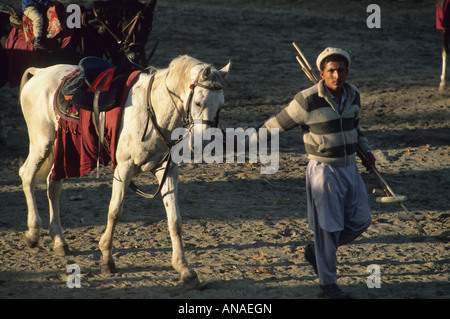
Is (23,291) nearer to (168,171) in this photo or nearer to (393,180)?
(168,171)

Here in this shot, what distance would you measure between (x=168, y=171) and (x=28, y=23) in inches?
163

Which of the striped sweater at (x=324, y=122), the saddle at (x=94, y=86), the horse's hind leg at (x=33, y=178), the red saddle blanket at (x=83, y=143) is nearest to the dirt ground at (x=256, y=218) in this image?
the horse's hind leg at (x=33, y=178)

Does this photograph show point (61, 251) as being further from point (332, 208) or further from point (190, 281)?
point (332, 208)

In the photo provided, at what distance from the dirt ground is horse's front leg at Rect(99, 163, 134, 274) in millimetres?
118

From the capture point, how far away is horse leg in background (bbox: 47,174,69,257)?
5.70m

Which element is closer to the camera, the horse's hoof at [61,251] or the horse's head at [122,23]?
the horse's hoof at [61,251]

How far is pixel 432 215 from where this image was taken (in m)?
6.80

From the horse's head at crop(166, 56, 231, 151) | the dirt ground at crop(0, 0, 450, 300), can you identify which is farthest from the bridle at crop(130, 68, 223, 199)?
the dirt ground at crop(0, 0, 450, 300)

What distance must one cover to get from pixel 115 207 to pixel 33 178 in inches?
45.3

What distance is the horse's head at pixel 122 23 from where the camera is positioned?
8.12 metres

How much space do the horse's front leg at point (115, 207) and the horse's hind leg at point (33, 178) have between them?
0.83 m

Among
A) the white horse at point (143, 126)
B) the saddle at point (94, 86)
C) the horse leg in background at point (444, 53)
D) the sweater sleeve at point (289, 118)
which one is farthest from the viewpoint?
the horse leg in background at point (444, 53)

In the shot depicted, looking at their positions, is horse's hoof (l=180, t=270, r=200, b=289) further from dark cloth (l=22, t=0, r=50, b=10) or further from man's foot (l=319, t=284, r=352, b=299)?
dark cloth (l=22, t=0, r=50, b=10)

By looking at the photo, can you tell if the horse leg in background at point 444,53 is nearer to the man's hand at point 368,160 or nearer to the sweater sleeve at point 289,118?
the man's hand at point 368,160
